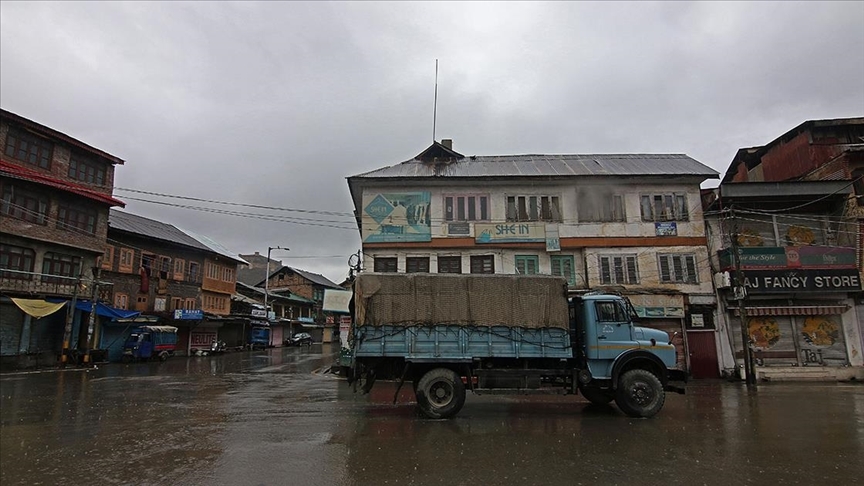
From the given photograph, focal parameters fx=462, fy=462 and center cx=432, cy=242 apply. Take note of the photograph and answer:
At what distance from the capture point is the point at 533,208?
22156 millimetres

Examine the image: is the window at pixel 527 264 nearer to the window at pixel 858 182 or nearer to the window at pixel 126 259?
the window at pixel 858 182

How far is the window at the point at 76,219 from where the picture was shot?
1119 inches

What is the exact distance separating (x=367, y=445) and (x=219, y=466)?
237cm

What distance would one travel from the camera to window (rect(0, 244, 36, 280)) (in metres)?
25.3

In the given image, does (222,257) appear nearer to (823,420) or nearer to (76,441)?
(76,441)

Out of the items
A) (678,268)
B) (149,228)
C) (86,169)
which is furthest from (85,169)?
(678,268)

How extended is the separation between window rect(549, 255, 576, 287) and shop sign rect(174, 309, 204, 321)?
28.9m

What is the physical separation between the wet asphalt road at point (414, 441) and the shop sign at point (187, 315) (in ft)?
74.3

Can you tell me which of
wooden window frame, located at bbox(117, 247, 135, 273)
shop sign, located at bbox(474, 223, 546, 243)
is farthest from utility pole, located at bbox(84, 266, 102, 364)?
shop sign, located at bbox(474, 223, 546, 243)

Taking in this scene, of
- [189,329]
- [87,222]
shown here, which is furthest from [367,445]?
[189,329]

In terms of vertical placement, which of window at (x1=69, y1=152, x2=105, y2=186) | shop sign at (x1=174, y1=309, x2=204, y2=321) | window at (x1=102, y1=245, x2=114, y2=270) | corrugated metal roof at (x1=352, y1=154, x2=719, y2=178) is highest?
window at (x1=69, y1=152, x2=105, y2=186)

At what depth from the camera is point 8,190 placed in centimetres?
2556

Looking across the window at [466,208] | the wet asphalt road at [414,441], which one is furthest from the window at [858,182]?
the window at [466,208]

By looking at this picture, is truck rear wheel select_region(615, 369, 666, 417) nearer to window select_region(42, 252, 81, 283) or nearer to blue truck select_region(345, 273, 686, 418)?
blue truck select_region(345, 273, 686, 418)
